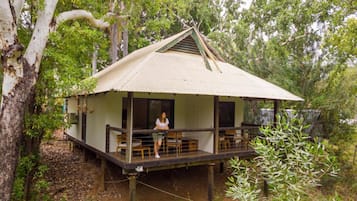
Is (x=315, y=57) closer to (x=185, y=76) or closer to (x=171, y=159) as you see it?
(x=185, y=76)

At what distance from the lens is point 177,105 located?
993 centimetres

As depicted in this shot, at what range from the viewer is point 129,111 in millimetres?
6699

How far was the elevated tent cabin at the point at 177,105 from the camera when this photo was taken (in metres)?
7.29

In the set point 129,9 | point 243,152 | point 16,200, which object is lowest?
point 16,200

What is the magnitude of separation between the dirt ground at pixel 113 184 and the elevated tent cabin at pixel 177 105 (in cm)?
114

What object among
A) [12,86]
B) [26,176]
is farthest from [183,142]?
[12,86]

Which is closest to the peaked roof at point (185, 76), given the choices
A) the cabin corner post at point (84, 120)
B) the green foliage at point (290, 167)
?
the cabin corner post at point (84, 120)

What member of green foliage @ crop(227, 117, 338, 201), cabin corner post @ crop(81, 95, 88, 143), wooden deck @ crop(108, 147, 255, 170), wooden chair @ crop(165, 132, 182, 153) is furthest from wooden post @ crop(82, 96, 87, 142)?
green foliage @ crop(227, 117, 338, 201)

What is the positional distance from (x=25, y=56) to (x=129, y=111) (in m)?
2.74

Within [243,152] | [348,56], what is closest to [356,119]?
[348,56]

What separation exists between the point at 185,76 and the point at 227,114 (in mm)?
3626

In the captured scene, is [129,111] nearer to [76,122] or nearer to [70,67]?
[70,67]

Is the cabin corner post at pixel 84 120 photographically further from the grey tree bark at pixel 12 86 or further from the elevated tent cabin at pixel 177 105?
the grey tree bark at pixel 12 86

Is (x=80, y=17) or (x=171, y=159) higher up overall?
(x=80, y=17)
